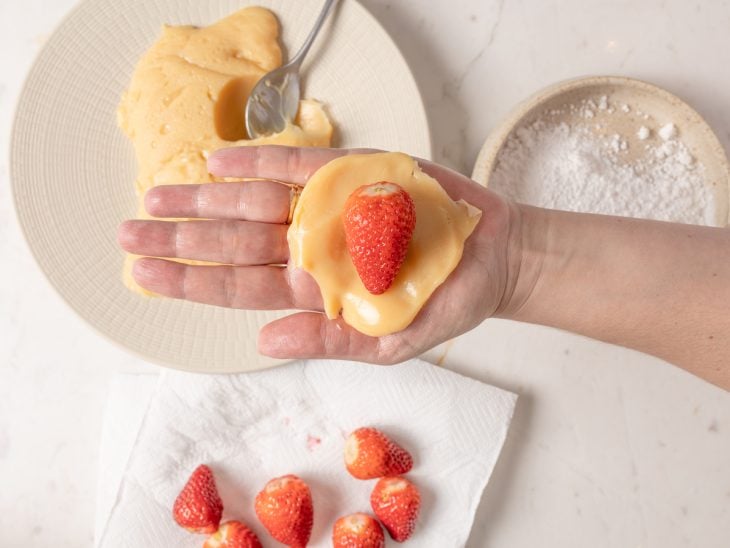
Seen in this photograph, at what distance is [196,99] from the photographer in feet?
4.46

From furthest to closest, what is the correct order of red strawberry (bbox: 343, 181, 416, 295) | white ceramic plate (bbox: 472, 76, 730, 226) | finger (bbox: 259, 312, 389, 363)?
white ceramic plate (bbox: 472, 76, 730, 226), finger (bbox: 259, 312, 389, 363), red strawberry (bbox: 343, 181, 416, 295)

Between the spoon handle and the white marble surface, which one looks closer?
the spoon handle

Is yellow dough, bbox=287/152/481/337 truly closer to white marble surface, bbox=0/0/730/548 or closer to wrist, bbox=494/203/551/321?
wrist, bbox=494/203/551/321

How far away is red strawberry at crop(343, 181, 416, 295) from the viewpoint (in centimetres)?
95

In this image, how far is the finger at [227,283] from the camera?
1.11m

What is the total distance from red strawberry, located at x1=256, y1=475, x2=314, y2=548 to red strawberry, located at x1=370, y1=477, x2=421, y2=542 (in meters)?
0.13

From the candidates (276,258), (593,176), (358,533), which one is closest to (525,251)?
(593,176)

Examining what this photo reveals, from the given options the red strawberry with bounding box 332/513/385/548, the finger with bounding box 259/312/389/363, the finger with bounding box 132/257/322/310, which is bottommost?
the red strawberry with bounding box 332/513/385/548

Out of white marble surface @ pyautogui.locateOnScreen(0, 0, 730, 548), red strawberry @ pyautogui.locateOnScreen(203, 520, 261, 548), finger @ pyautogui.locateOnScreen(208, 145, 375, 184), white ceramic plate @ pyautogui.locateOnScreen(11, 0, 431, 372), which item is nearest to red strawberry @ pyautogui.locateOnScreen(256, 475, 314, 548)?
red strawberry @ pyautogui.locateOnScreen(203, 520, 261, 548)

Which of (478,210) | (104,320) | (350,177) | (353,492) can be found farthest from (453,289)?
(104,320)

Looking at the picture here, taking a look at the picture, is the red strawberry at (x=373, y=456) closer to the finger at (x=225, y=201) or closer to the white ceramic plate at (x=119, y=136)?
the white ceramic plate at (x=119, y=136)

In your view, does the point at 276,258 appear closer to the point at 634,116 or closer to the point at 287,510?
the point at 287,510

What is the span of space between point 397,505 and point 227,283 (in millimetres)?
563

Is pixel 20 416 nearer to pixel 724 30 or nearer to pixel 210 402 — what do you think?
pixel 210 402
